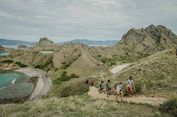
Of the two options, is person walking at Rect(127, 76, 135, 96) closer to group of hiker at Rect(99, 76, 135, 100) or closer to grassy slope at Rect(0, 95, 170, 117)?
group of hiker at Rect(99, 76, 135, 100)

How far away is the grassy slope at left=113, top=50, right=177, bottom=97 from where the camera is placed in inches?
1724

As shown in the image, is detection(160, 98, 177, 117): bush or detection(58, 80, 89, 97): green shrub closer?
detection(160, 98, 177, 117): bush

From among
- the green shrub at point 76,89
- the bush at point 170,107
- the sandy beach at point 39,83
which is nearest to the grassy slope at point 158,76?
the green shrub at point 76,89

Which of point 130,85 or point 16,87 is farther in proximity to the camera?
point 16,87

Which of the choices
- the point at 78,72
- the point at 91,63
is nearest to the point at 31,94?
the point at 78,72

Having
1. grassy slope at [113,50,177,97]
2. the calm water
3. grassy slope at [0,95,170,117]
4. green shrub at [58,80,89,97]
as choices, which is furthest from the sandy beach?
grassy slope at [0,95,170,117]

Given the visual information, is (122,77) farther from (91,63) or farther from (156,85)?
(91,63)

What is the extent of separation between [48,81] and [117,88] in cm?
7014

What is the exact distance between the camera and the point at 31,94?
8781 centimetres

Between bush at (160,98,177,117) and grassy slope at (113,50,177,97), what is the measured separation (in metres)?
7.15

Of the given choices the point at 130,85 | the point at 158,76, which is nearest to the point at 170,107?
the point at 130,85

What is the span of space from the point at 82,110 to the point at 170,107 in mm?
7842

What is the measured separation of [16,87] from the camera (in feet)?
337

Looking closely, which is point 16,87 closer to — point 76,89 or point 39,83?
point 39,83
